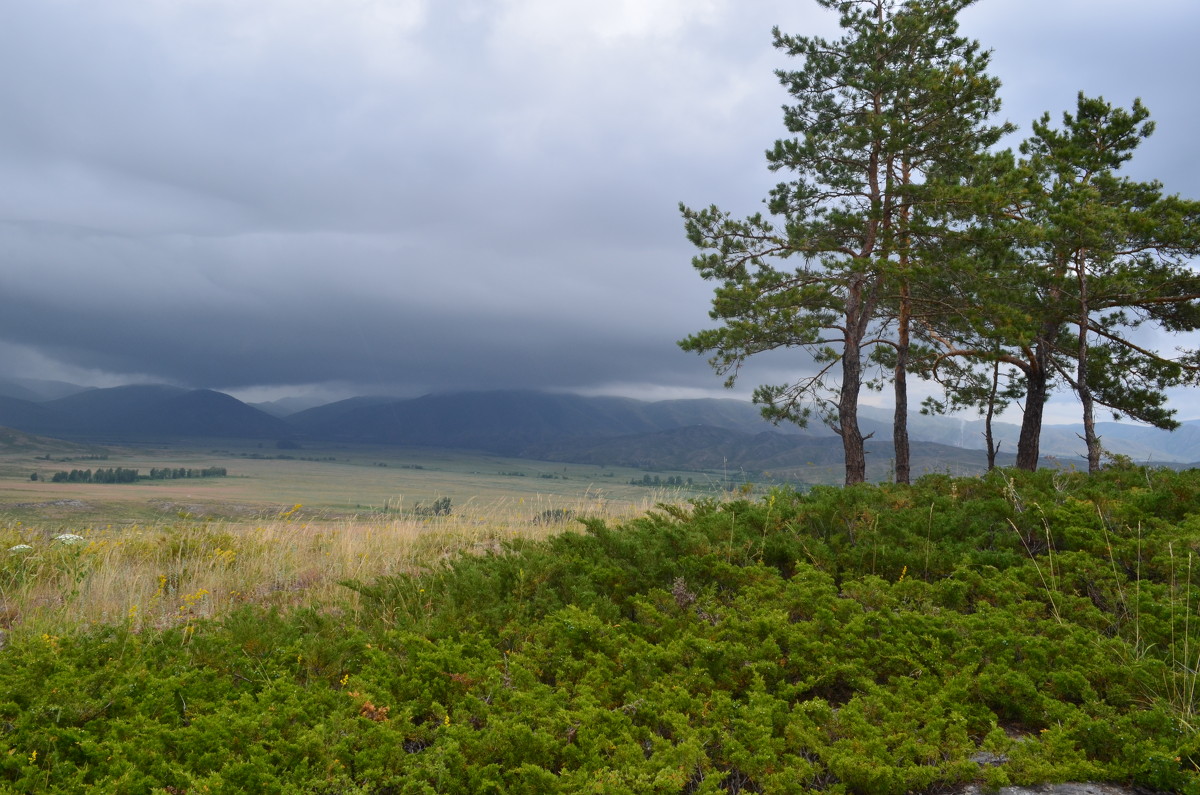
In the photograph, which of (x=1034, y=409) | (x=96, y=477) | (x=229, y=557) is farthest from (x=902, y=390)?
(x=96, y=477)

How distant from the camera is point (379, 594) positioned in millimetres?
5891

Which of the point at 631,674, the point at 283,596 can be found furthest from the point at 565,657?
the point at 283,596

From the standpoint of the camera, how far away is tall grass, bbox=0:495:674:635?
6316 millimetres

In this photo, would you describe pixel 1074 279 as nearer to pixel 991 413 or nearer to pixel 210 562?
pixel 991 413

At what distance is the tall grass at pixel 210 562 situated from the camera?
632 centimetres

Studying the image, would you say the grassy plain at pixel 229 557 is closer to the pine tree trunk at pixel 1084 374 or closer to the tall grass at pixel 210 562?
the tall grass at pixel 210 562

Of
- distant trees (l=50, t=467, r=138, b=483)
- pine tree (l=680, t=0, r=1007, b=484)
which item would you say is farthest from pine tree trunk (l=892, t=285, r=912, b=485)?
distant trees (l=50, t=467, r=138, b=483)

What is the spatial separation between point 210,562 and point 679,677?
20.9ft

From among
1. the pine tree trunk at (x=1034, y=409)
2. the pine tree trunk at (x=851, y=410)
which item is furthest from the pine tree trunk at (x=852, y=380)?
the pine tree trunk at (x=1034, y=409)

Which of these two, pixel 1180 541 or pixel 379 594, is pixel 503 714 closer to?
pixel 379 594

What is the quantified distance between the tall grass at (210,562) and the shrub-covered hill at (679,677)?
1303mm

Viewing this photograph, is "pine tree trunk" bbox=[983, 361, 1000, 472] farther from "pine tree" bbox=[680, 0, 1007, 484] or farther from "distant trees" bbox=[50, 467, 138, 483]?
"distant trees" bbox=[50, 467, 138, 483]

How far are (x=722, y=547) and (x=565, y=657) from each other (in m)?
2.29

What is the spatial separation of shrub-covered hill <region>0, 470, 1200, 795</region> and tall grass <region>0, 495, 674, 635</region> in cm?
130
